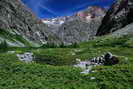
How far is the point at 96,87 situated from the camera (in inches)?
941

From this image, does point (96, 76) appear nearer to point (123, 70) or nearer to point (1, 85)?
point (123, 70)

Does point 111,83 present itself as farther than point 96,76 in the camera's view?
No

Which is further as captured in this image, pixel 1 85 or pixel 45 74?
pixel 45 74

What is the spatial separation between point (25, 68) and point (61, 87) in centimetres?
1616

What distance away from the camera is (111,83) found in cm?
2466

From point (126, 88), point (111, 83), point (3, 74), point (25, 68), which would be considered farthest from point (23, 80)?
point (126, 88)

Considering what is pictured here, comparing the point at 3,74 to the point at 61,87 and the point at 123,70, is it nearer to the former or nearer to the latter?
the point at 61,87

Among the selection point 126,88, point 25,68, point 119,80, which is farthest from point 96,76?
point 25,68

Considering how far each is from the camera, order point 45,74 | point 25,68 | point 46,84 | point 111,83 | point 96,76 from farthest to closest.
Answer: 1. point 25,68
2. point 45,74
3. point 96,76
4. point 46,84
5. point 111,83

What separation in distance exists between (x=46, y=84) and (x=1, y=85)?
635cm

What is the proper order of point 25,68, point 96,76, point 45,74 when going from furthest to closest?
point 25,68 → point 45,74 → point 96,76

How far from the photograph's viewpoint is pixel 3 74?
3425cm

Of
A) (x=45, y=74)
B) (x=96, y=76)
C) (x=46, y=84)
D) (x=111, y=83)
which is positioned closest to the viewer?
(x=111, y=83)

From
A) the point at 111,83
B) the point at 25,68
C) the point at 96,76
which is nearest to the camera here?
the point at 111,83
